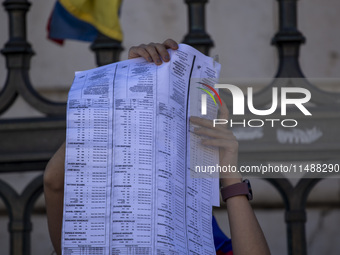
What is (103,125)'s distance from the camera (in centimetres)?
193

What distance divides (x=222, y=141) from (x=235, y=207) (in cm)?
18

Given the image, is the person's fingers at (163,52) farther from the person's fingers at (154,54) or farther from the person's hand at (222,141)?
the person's hand at (222,141)

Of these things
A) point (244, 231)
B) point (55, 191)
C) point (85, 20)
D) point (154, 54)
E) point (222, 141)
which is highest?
point (85, 20)

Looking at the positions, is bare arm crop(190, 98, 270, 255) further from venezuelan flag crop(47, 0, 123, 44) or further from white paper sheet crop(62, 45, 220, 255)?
venezuelan flag crop(47, 0, 123, 44)

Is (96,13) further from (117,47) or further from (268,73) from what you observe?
(268,73)

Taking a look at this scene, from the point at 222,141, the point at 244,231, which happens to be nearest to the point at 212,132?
the point at 222,141

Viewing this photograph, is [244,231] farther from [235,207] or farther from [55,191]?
[55,191]

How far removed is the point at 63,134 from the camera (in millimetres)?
2984

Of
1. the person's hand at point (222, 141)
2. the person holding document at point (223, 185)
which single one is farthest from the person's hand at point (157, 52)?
the person's hand at point (222, 141)

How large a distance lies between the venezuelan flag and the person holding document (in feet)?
3.77

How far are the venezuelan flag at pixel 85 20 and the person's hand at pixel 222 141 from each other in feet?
3.86

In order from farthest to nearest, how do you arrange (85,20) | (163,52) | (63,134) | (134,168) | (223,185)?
(85,20) → (63,134) → (223,185) → (163,52) → (134,168)

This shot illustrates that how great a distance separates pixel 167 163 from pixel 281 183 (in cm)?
96

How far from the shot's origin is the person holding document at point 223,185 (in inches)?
80.0
